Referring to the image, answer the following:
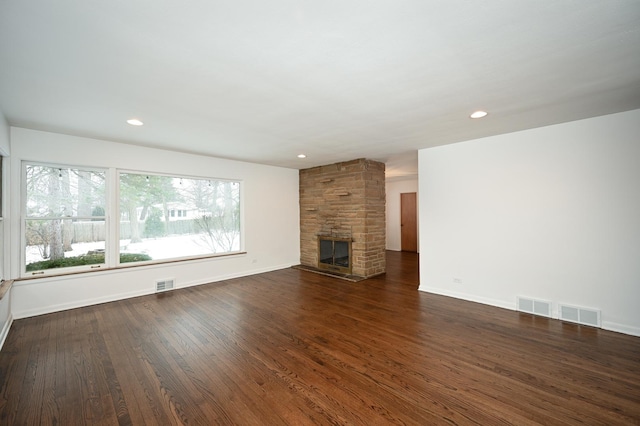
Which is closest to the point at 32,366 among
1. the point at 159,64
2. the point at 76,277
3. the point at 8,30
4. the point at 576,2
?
the point at 76,277

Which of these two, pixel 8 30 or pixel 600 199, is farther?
pixel 600 199

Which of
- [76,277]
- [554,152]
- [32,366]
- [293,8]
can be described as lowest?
[32,366]

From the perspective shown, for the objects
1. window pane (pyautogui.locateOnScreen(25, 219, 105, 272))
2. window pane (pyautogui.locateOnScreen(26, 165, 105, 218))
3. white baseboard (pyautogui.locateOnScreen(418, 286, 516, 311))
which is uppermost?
window pane (pyautogui.locateOnScreen(26, 165, 105, 218))

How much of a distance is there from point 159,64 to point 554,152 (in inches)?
181

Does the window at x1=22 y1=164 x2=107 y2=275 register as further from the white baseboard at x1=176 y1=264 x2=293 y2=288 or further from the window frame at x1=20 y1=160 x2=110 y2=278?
the white baseboard at x1=176 y1=264 x2=293 y2=288

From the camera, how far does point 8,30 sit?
1608 mm

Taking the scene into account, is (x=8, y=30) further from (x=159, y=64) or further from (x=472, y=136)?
(x=472, y=136)

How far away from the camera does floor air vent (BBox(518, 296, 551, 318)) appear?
11.5 ft

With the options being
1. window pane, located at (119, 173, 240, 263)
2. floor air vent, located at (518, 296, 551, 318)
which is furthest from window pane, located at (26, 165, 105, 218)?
floor air vent, located at (518, 296, 551, 318)

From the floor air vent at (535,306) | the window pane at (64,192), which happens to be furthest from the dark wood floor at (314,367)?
the window pane at (64,192)

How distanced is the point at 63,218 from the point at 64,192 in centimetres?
40

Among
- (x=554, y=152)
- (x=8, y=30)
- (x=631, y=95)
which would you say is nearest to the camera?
(x=8, y=30)

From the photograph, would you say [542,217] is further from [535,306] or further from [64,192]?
[64,192]

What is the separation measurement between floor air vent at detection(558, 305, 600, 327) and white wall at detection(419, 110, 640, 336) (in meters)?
0.07
